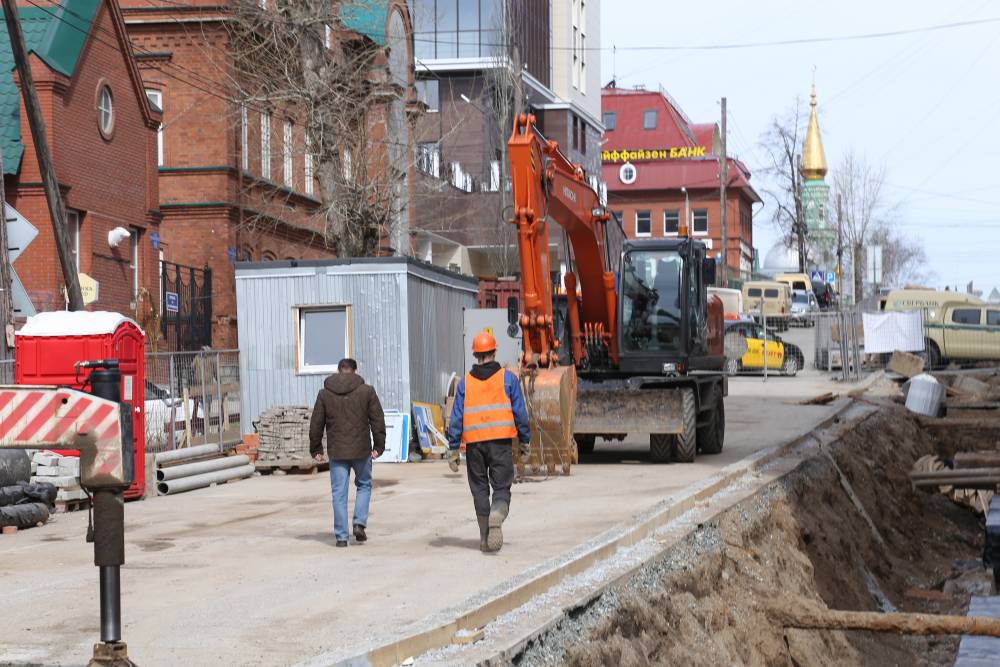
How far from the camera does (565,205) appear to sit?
19312mm

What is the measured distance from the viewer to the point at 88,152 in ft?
91.1

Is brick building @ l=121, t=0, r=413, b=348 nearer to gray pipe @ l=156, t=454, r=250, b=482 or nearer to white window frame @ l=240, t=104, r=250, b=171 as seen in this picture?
white window frame @ l=240, t=104, r=250, b=171

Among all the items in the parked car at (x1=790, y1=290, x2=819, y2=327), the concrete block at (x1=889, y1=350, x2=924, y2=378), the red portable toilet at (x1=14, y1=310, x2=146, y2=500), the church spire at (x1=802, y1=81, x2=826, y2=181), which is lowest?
the concrete block at (x1=889, y1=350, x2=924, y2=378)

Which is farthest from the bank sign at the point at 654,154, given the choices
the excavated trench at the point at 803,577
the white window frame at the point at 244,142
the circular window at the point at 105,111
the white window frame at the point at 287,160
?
the excavated trench at the point at 803,577

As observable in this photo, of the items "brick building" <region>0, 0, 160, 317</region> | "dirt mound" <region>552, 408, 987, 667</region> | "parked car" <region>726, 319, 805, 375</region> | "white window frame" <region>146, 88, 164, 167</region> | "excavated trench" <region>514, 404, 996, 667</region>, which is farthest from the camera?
"parked car" <region>726, 319, 805, 375</region>

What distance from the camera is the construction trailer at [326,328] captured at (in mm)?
23047

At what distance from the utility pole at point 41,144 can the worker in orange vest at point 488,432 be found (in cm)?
977

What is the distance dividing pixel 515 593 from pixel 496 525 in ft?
8.70

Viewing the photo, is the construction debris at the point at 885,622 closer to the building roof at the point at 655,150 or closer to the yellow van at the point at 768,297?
the yellow van at the point at 768,297

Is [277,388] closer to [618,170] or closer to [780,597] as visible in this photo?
A: [780,597]

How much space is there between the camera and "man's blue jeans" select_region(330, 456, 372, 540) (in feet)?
41.4

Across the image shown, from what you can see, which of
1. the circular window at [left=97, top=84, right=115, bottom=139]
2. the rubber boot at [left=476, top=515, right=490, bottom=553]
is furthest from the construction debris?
the circular window at [left=97, top=84, right=115, bottom=139]

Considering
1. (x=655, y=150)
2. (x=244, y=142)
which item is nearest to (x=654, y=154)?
(x=655, y=150)

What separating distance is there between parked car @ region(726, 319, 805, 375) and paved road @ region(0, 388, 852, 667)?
23946 millimetres
